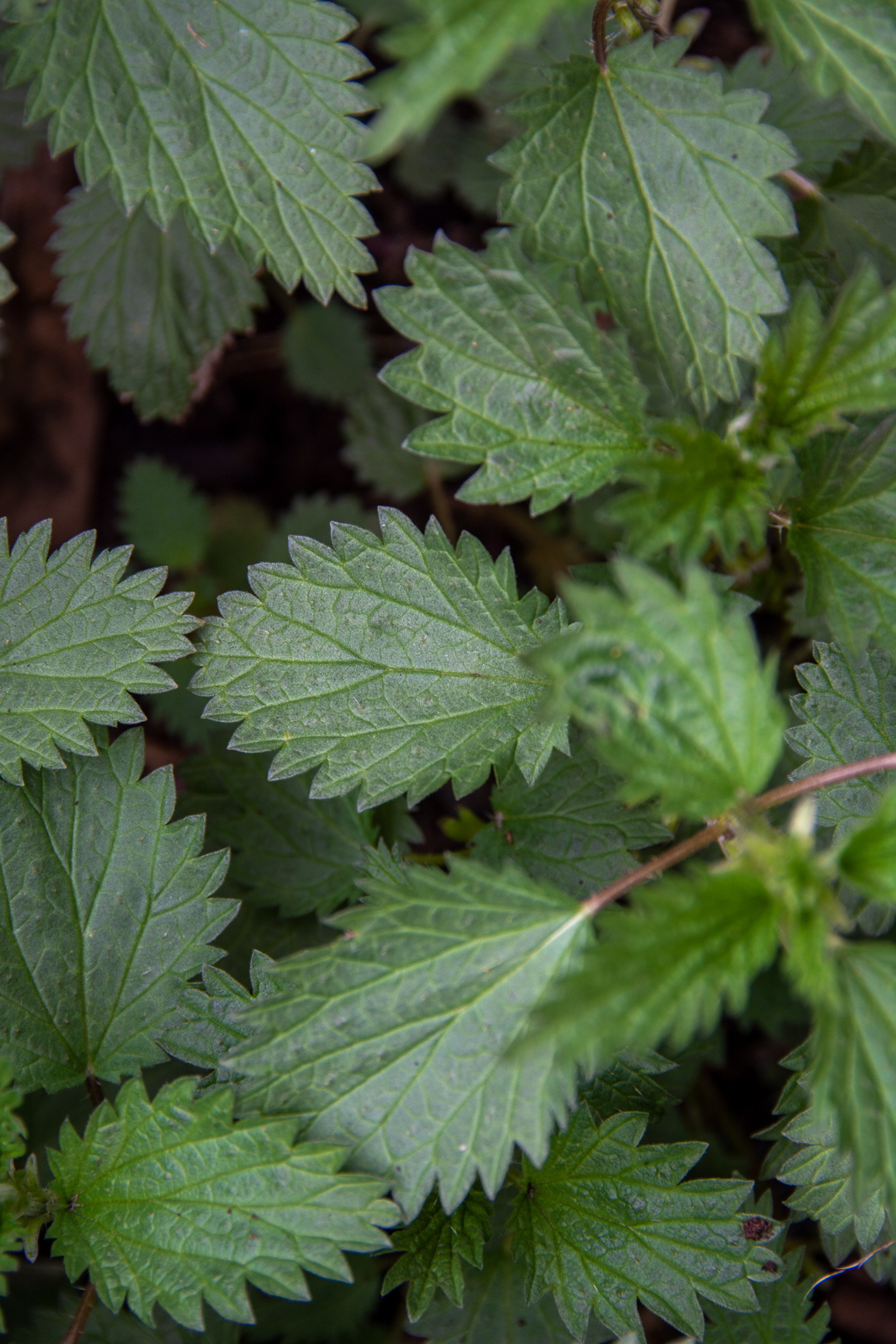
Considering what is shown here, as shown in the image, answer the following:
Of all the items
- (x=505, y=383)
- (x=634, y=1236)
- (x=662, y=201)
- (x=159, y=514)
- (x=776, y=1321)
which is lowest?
(x=776, y=1321)

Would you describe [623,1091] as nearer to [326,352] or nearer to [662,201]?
[662,201]

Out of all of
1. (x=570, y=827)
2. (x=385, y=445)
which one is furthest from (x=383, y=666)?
(x=385, y=445)

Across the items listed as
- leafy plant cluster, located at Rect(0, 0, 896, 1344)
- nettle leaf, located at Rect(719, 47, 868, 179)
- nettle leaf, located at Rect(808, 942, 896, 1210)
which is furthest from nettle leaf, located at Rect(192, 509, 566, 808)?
nettle leaf, located at Rect(719, 47, 868, 179)

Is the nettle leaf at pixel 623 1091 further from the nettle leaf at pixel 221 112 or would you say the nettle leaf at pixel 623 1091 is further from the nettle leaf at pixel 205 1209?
the nettle leaf at pixel 221 112

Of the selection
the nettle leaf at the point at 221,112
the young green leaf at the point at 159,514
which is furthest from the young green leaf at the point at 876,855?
the young green leaf at the point at 159,514

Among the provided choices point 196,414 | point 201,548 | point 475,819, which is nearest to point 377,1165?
point 475,819

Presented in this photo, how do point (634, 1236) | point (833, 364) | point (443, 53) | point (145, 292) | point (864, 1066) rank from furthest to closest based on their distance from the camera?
point (145, 292) < point (634, 1236) < point (833, 364) < point (864, 1066) < point (443, 53)
